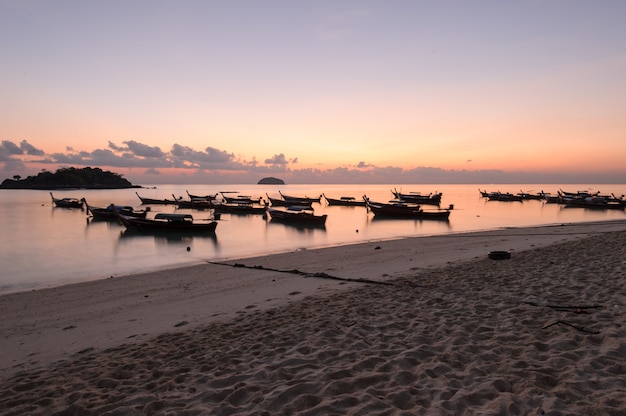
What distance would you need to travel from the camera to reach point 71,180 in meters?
168

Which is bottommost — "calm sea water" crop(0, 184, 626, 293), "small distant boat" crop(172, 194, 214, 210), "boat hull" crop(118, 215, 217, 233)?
"calm sea water" crop(0, 184, 626, 293)

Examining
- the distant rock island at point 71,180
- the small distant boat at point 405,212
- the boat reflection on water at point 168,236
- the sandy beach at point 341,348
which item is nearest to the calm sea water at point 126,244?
the boat reflection on water at point 168,236

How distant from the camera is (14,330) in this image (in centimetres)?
839

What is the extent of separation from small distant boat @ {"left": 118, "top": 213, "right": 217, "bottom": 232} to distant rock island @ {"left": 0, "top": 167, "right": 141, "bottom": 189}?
16203 centimetres

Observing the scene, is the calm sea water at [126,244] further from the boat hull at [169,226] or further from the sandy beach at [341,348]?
the sandy beach at [341,348]

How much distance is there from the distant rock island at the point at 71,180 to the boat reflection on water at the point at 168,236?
162306mm

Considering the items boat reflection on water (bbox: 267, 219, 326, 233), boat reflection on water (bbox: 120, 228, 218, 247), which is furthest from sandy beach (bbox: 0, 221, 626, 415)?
boat reflection on water (bbox: 267, 219, 326, 233)

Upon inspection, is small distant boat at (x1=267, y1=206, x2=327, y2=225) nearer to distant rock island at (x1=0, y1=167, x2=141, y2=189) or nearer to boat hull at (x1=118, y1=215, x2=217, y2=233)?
boat hull at (x1=118, y1=215, x2=217, y2=233)

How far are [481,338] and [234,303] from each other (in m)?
5.95

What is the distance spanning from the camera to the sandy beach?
4.10m

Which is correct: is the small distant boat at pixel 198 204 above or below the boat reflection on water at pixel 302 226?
above

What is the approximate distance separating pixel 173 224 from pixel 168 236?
113 cm

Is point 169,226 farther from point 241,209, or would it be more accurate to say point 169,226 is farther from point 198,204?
point 198,204

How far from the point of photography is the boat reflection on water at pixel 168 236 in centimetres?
2897
